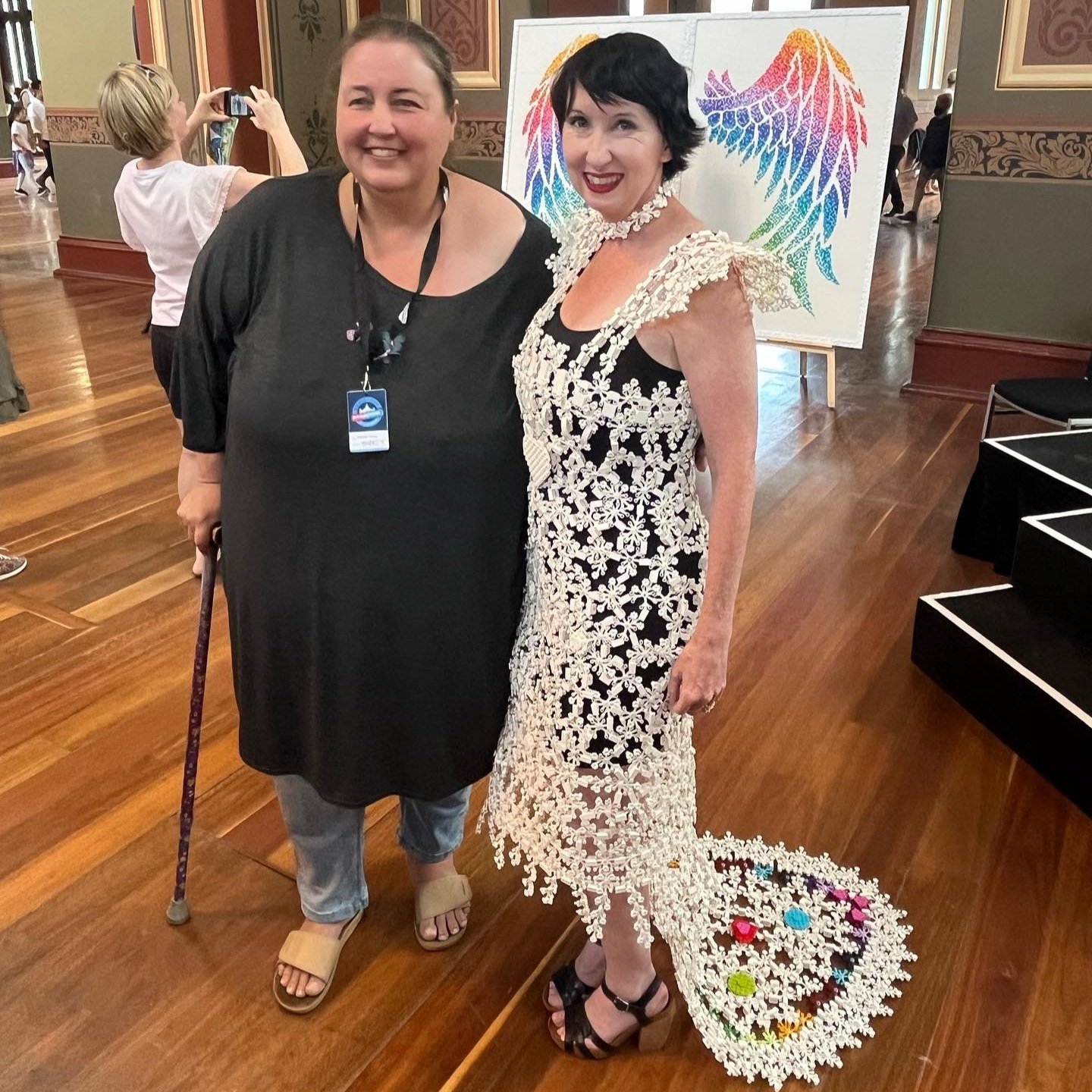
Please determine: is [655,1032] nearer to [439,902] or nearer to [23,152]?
[439,902]

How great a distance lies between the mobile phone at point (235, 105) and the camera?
9.11 ft

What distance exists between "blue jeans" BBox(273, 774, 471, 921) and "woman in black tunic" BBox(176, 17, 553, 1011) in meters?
0.12

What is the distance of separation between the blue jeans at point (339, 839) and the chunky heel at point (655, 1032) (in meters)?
0.43

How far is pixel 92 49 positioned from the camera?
22.2 ft

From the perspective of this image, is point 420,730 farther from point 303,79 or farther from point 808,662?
point 303,79

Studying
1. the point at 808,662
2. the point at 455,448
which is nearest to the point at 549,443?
the point at 455,448

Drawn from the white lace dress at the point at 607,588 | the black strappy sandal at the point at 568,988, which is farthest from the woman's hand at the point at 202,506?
the black strappy sandal at the point at 568,988

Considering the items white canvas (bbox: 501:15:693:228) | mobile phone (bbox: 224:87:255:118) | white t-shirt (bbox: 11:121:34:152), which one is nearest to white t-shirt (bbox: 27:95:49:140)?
white t-shirt (bbox: 11:121:34:152)

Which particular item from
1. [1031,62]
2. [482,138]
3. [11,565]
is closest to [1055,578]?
[1031,62]

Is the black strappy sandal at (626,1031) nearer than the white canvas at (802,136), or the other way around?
the black strappy sandal at (626,1031)

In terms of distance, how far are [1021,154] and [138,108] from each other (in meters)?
3.33

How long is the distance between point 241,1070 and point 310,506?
2.74 ft

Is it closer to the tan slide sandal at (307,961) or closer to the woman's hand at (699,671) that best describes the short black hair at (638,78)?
the woman's hand at (699,671)

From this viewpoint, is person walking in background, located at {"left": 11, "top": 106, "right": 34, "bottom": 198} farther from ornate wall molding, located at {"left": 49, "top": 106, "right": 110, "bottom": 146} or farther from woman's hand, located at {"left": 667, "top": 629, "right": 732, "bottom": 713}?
woman's hand, located at {"left": 667, "top": 629, "right": 732, "bottom": 713}
